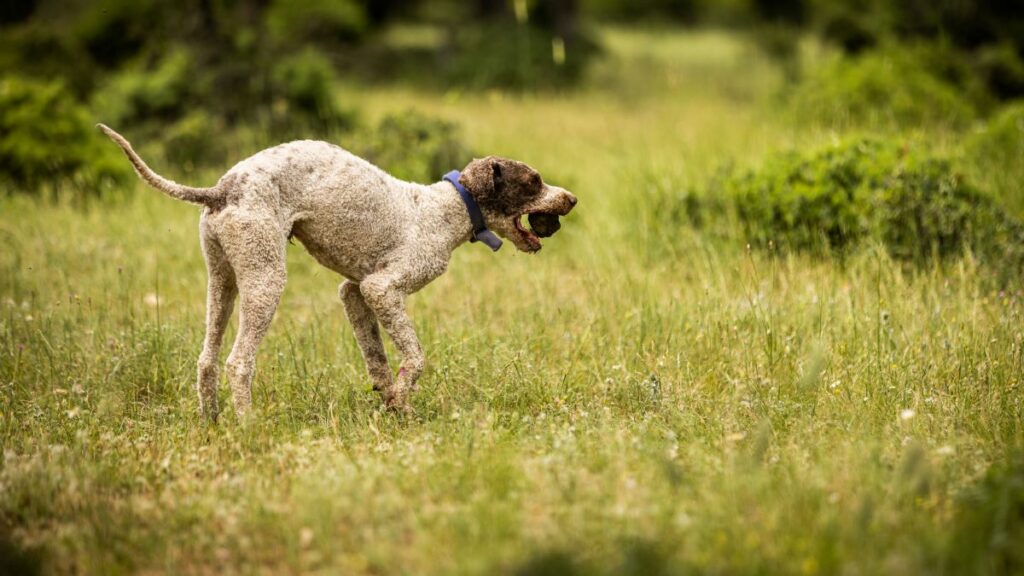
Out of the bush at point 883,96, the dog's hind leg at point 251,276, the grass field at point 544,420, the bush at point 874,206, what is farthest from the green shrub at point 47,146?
the bush at point 883,96

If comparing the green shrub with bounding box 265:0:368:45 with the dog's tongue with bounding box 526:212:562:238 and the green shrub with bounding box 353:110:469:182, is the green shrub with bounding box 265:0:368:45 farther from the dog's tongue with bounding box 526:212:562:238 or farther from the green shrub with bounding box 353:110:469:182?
the dog's tongue with bounding box 526:212:562:238

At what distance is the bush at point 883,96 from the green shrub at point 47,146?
8.04m

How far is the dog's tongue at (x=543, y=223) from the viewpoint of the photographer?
518 centimetres

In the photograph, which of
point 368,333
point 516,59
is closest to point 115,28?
point 516,59

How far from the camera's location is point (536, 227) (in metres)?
5.24

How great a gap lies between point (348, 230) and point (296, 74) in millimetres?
8404

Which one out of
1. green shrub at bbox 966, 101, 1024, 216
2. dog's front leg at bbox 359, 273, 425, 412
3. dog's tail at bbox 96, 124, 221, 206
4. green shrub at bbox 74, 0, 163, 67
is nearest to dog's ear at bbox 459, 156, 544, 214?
dog's front leg at bbox 359, 273, 425, 412

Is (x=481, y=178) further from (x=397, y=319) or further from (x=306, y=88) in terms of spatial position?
(x=306, y=88)

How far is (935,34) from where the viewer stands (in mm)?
15219

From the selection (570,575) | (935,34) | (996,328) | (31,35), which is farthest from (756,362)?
(31,35)

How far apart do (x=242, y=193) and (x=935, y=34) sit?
13.6 meters

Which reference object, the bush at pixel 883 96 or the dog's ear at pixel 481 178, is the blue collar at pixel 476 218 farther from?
the bush at pixel 883 96

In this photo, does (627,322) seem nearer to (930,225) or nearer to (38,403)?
(930,225)

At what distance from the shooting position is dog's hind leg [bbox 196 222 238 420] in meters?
4.77
